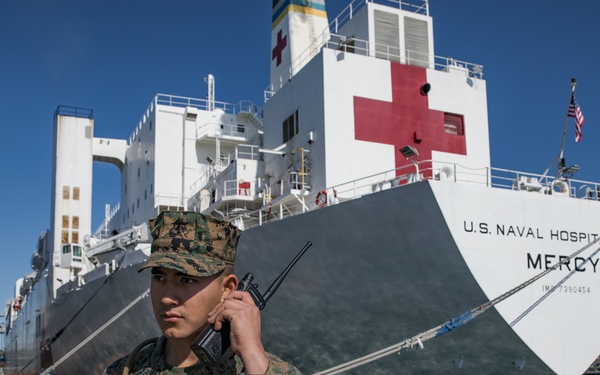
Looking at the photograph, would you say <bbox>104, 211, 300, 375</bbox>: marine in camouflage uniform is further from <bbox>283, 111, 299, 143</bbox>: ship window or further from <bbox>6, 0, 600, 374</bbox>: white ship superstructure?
<bbox>283, 111, 299, 143</bbox>: ship window

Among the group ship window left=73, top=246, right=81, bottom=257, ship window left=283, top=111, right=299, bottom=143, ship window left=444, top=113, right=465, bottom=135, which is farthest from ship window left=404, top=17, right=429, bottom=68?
ship window left=73, top=246, right=81, bottom=257

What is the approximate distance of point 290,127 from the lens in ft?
48.2

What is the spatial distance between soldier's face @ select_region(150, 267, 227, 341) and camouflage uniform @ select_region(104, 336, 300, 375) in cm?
11

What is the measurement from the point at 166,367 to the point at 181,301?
26cm

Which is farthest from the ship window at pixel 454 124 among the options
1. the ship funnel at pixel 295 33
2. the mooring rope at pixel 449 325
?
the ship funnel at pixel 295 33

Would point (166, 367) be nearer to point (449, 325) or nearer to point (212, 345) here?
point (212, 345)

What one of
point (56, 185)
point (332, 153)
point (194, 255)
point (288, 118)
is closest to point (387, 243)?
point (332, 153)

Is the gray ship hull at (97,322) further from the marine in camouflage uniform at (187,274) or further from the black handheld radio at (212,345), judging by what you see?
the black handheld radio at (212,345)

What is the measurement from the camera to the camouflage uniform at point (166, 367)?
2.08 m

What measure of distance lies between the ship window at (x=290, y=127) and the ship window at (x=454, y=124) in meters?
3.03

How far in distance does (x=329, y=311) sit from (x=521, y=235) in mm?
3069

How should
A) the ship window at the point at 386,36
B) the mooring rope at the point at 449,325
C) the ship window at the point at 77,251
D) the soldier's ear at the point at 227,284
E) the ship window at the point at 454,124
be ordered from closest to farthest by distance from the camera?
1. the soldier's ear at the point at 227,284
2. the mooring rope at the point at 449,325
3. the ship window at the point at 454,124
4. the ship window at the point at 386,36
5. the ship window at the point at 77,251

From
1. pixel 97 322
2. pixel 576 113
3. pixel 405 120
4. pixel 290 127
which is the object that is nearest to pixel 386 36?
pixel 405 120

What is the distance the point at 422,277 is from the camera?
9562 millimetres
